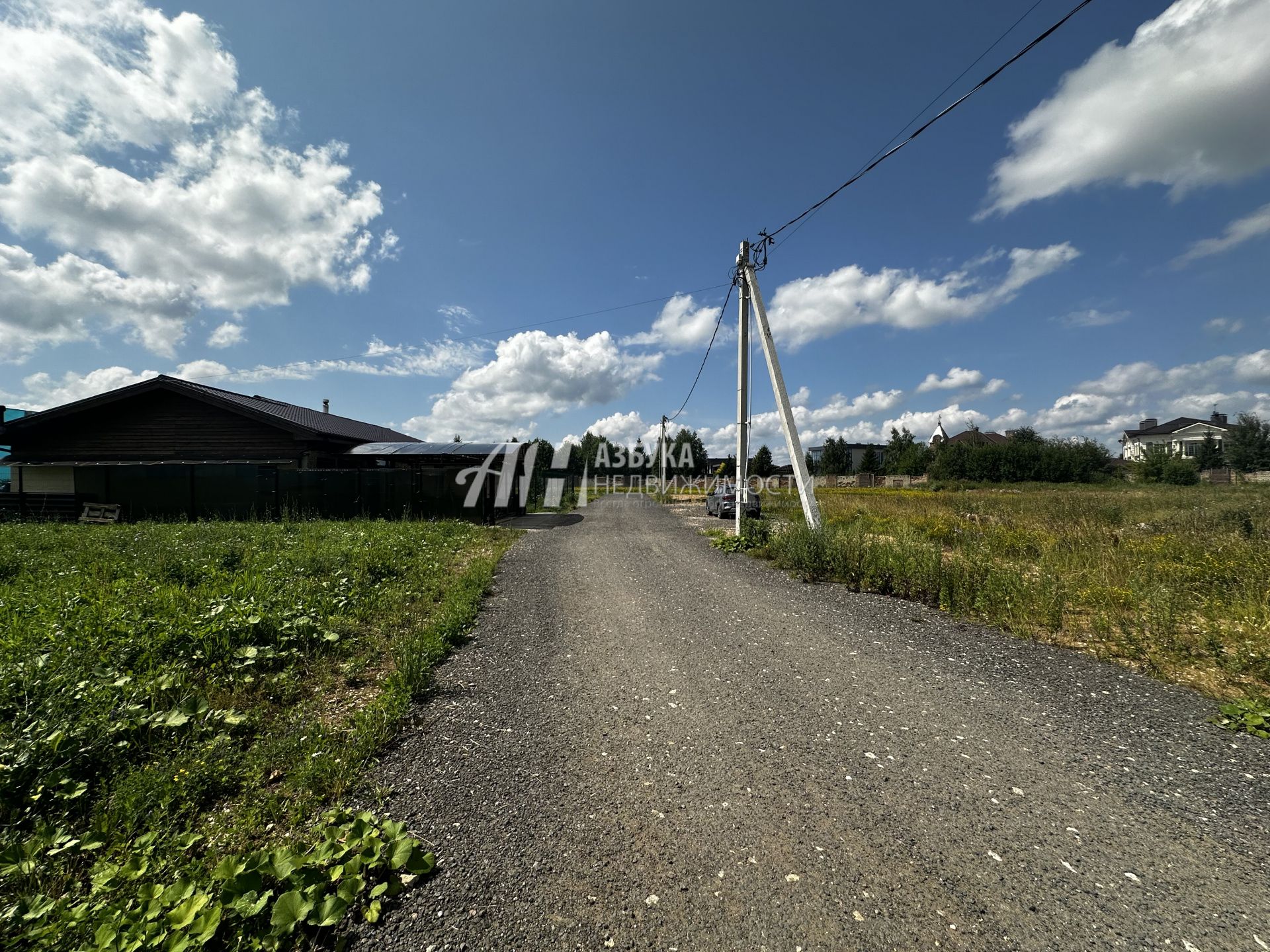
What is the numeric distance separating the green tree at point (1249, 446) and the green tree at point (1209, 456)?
152cm

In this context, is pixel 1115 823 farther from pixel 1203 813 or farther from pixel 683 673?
pixel 683 673

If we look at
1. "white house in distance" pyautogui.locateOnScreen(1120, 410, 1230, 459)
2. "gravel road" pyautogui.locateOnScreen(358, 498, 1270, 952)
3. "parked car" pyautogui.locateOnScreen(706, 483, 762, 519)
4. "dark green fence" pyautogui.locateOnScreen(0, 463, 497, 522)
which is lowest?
"gravel road" pyautogui.locateOnScreen(358, 498, 1270, 952)

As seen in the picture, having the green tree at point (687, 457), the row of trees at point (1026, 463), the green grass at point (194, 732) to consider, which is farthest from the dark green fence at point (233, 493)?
the row of trees at point (1026, 463)

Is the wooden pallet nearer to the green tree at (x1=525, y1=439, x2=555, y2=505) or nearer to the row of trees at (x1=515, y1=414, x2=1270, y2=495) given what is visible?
the green tree at (x1=525, y1=439, x2=555, y2=505)

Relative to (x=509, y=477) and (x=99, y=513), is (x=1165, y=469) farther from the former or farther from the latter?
(x=99, y=513)

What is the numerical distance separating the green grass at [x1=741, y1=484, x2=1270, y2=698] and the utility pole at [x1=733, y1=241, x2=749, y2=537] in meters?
1.61

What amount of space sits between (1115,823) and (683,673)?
8.36ft

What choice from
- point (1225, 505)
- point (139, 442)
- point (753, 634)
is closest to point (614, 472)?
point (139, 442)

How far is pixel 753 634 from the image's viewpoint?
4.96m

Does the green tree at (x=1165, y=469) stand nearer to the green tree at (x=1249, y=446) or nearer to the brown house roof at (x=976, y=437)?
the green tree at (x=1249, y=446)

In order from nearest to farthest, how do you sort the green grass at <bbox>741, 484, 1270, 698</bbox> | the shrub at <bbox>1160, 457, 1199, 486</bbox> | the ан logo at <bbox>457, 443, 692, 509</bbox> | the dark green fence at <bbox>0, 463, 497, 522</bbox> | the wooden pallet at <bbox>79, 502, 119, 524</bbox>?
the green grass at <bbox>741, 484, 1270, 698</bbox> → the wooden pallet at <bbox>79, 502, 119, 524</bbox> → the dark green fence at <bbox>0, 463, 497, 522</bbox> → the ан logo at <bbox>457, 443, 692, 509</bbox> → the shrub at <bbox>1160, 457, 1199, 486</bbox>

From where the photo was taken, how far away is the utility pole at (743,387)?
36.1ft

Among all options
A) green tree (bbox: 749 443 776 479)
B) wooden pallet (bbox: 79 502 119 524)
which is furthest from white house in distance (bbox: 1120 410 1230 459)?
wooden pallet (bbox: 79 502 119 524)

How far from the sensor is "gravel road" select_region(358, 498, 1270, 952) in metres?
1.74
